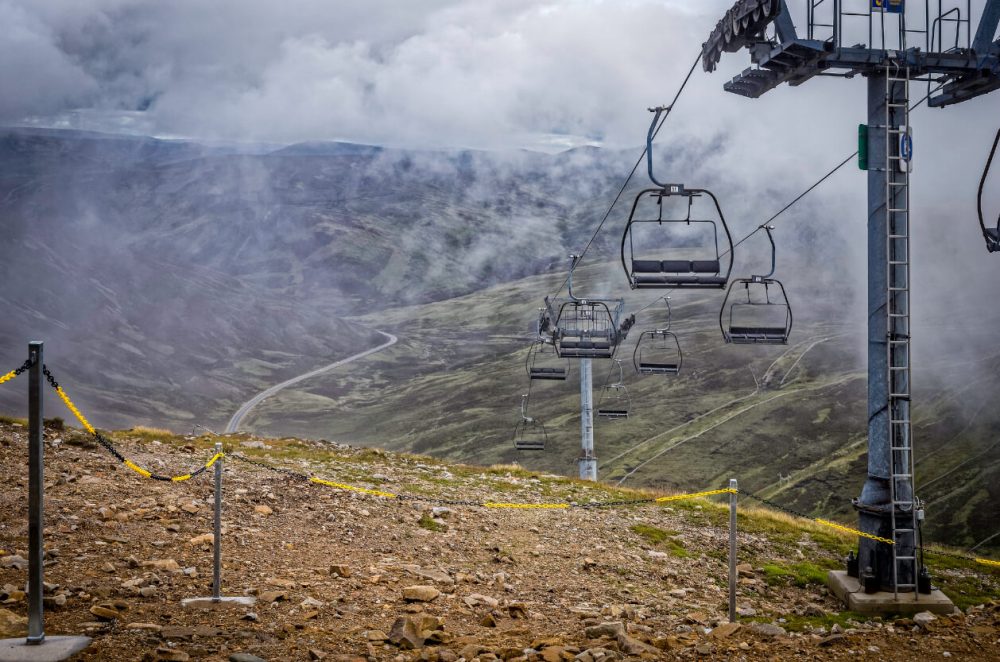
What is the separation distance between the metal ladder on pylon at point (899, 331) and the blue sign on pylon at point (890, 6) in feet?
2.50

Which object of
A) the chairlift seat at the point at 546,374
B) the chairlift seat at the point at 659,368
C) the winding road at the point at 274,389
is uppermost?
the chairlift seat at the point at 659,368

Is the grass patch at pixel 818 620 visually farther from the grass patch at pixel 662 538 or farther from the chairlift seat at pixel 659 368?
the chairlift seat at pixel 659 368

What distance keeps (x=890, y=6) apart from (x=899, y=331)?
4.84m

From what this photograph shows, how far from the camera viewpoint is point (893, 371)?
44.9 ft

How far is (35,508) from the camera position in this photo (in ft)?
27.3

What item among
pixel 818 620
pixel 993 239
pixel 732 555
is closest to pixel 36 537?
pixel 732 555

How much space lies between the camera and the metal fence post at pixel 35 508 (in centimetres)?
830

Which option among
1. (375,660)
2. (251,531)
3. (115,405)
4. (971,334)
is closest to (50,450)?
(251,531)

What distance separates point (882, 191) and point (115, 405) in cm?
13667

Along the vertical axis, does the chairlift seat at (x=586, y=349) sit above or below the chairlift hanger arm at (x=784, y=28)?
below

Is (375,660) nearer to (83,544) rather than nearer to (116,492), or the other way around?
(83,544)

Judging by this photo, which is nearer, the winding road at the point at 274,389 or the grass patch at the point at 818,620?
the grass patch at the point at 818,620

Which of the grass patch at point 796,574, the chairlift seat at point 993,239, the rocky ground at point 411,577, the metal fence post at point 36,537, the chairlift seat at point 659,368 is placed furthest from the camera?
the chairlift seat at point 659,368

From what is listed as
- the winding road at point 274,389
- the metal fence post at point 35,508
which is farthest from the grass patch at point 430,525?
the winding road at point 274,389
